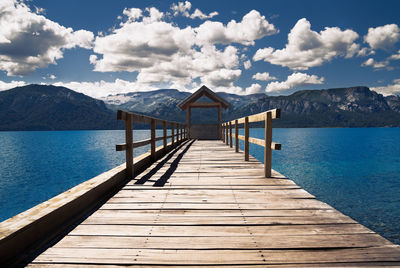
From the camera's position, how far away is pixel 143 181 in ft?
16.1

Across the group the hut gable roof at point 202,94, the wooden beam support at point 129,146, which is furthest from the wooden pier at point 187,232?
the hut gable roof at point 202,94

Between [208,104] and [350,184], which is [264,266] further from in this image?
[350,184]

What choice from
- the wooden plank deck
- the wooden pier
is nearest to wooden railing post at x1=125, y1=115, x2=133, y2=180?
the wooden pier

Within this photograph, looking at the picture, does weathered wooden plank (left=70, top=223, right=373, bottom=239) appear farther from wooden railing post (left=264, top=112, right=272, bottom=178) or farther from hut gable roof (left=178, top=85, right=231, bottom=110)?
hut gable roof (left=178, top=85, right=231, bottom=110)

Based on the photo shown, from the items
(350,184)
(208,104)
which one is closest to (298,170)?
(350,184)

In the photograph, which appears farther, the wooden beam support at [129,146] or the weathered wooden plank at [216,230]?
the wooden beam support at [129,146]

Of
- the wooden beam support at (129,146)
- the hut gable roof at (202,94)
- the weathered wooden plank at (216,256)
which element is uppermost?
the hut gable roof at (202,94)

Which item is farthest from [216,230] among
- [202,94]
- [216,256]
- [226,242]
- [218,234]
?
[202,94]

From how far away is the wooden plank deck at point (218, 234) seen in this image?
6.84 feet

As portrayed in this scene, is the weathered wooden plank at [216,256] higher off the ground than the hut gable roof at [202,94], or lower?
lower

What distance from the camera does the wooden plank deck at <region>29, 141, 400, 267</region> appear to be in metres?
2.09

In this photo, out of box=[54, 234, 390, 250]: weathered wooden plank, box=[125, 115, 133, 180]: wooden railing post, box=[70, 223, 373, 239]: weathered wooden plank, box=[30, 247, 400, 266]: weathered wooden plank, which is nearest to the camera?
box=[30, 247, 400, 266]: weathered wooden plank

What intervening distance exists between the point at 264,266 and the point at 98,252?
1490 mm

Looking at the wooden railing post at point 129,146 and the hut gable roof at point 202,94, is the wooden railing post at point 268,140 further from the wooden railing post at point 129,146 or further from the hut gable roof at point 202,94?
the hut gable roof at point 202,94
